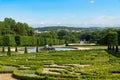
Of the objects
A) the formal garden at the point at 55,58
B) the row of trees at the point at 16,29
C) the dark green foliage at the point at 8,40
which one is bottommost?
the formal garden at the point at 55,58

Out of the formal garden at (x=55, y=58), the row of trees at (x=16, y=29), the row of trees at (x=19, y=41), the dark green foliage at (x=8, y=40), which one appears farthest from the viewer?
the row of trees at (x=16, y=29)

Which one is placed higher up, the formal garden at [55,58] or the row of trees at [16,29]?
the row of trees at [16,29]

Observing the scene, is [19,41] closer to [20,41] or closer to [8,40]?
[20,41]

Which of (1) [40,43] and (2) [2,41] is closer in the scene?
(2) [2,41]

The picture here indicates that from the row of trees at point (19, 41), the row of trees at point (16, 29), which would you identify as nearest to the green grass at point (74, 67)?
the row of trees at point (19, 41)

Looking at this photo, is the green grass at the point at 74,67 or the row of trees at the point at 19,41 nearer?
the green grass at the point at 74,67

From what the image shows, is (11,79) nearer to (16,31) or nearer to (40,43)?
(40,43)

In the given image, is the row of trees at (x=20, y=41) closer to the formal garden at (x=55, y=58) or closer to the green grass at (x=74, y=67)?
the formal garden at (x=55, y=58)

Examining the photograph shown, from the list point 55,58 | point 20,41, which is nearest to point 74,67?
point 55,58

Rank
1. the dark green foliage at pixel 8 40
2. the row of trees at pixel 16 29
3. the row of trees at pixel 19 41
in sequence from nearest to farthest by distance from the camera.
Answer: the dark green foliage at pixel 8 40
the row of trees at pixel 19 41
the row of trees at pixel 16 29

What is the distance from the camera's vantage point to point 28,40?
71562 mm

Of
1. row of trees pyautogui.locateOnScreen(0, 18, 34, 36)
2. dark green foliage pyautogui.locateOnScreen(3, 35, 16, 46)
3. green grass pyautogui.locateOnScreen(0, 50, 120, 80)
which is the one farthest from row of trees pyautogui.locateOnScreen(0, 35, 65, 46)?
green grass pyautogui.locateOnScreen(0, 50, 120, 80)

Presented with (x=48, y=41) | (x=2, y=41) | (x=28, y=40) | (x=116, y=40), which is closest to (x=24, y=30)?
(x=48, y=41)

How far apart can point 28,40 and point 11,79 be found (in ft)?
180
